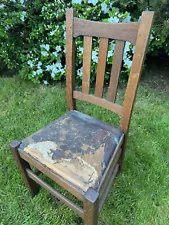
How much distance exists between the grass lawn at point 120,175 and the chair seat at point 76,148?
18.0 inches

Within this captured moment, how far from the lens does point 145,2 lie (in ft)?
5.81

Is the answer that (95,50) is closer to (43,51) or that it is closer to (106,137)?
(43,51)

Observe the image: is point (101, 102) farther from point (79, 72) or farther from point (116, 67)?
point (79, 72)

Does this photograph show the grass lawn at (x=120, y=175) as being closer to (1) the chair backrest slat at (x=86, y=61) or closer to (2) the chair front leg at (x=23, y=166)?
(2) the chair front leg at (x=23, y=166)

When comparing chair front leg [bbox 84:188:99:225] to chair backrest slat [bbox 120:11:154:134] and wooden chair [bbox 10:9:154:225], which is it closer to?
wooden chair [bbox 10:9:154:225]

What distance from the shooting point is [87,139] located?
1089 mm

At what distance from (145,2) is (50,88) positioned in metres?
1.22

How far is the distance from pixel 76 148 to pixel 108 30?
0.60m

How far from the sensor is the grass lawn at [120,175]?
1.24 metres

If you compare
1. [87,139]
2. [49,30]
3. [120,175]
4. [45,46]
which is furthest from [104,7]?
[120,175]

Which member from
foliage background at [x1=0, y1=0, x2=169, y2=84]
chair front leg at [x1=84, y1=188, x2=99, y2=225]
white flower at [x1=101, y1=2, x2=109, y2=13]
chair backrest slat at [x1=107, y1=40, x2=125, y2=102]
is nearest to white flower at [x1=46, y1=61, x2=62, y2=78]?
foliage background at [x1=0, y1=0, x2=169, y2=84]

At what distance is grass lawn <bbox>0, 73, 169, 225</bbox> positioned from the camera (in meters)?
1.24

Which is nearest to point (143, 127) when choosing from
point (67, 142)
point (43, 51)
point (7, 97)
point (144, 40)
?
point (67, 142)

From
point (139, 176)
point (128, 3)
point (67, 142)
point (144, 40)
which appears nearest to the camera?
point (144, 40)
